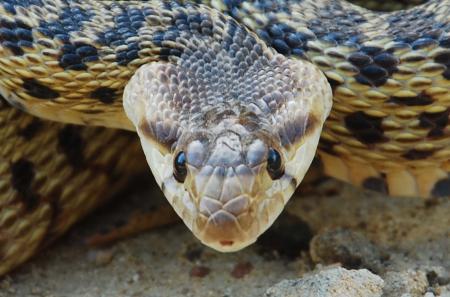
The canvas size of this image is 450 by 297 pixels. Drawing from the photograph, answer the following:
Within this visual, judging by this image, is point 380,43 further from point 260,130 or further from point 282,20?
point 260,130

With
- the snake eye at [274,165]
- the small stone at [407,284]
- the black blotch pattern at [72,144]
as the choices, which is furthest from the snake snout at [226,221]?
the black blotch pattern at [72,144]

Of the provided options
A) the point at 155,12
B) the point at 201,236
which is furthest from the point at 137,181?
the point at 201,236

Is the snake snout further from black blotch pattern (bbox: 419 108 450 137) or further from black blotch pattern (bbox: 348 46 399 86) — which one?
black blotch pattern (bbox: 419 108 450 137)

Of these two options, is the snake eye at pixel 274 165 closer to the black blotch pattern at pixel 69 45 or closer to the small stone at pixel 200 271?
the black blotch pattern at pixel 69 45

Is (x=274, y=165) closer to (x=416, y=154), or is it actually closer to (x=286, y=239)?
(x=416, y=154)

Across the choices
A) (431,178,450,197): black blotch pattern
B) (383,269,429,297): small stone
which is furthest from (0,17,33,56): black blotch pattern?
(431,178,450,197): black blotch pattern

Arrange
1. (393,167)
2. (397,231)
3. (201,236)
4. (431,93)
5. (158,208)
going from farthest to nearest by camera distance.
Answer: (158,208), (397,231), (393,167), (431,93), (201,236)
